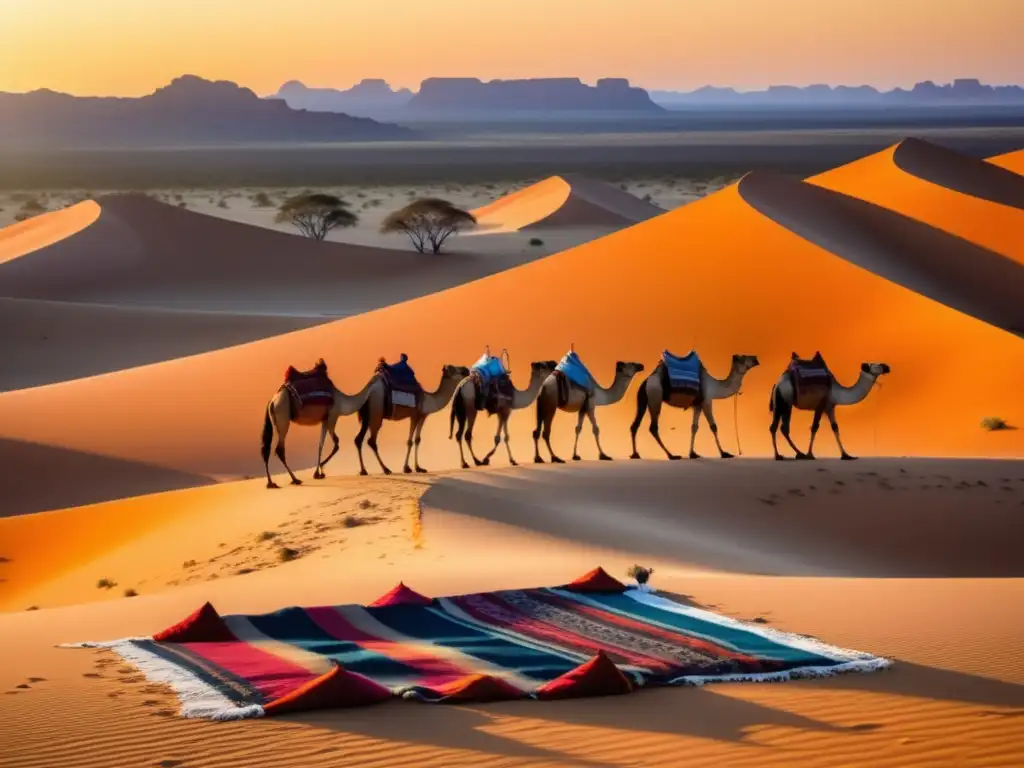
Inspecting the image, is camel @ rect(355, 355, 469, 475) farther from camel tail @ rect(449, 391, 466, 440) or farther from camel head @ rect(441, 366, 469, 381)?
camel tail @ rect(449, 391, 466, 440)

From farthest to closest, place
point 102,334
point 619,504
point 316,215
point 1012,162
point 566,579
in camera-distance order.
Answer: point 316,215 < point 1012,162 < point 102,334 < point 619,504 < point 566,579

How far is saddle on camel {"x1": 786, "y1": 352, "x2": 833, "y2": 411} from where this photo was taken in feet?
62.1

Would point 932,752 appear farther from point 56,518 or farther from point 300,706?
point 56,518

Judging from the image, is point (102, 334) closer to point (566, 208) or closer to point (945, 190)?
point (945, 190)

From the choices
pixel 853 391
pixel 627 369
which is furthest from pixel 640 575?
pixel 853 391

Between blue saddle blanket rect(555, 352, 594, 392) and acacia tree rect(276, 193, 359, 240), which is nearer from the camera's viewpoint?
blue saddle blanket rect(555, 352, 594, 392)

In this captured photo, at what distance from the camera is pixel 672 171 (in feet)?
407

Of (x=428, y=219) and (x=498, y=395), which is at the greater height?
(x=428, y=219)

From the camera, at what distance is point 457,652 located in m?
9.74

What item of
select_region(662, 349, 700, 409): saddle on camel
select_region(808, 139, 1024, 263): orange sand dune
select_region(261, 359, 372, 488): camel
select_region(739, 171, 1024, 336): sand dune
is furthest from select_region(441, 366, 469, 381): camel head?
select_region(808, 139, 1024, 263): orange sand dune

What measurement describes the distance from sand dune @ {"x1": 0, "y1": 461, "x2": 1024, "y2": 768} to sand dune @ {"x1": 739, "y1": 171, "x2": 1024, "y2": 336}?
15079 millimetres

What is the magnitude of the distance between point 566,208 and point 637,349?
146 ft

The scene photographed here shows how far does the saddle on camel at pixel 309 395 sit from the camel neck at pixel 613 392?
11.7 feet

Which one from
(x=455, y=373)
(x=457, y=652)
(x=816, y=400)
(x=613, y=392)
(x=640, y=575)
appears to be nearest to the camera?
(x=457, y=652)
